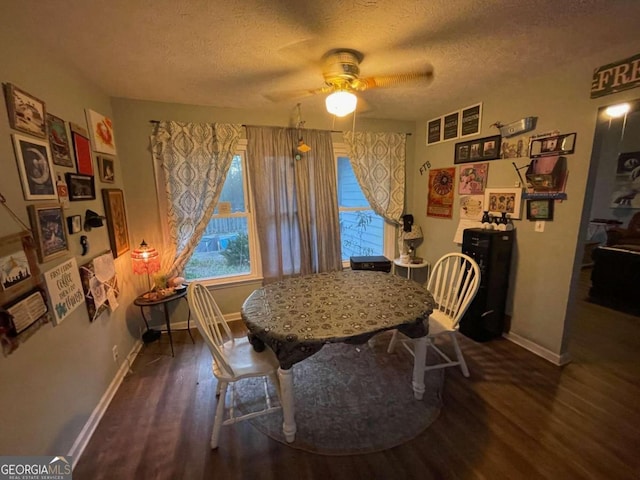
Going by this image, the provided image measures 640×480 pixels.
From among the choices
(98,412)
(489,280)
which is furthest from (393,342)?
(98,412)

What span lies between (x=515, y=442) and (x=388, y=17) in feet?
7.97

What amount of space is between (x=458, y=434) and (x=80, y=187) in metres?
2.90

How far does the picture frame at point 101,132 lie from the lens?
205 centimetres

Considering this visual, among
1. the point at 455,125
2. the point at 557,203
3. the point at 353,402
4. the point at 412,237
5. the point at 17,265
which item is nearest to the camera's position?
the point at 17,265

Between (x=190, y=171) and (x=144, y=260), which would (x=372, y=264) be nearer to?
(x=190, y=171)

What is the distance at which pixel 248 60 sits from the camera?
1777 mm

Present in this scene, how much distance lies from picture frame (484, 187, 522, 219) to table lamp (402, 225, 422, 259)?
3.17ft

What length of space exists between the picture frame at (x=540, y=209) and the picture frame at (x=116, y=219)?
11.6 ft

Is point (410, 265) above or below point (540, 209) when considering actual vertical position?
below

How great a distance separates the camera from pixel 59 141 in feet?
5.44

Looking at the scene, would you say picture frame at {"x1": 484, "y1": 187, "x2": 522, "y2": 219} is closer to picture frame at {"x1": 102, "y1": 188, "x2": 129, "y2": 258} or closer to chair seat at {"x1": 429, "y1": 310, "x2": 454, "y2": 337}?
chair seat at {"x1": 429, "y1": 310, "x2": 454, "y2": 337}

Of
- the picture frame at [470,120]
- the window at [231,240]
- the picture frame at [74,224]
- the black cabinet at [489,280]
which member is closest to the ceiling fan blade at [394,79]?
the picture frame at [470,120]

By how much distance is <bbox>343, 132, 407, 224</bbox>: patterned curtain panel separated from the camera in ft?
10.8

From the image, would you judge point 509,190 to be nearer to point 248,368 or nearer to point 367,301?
point 367,301
